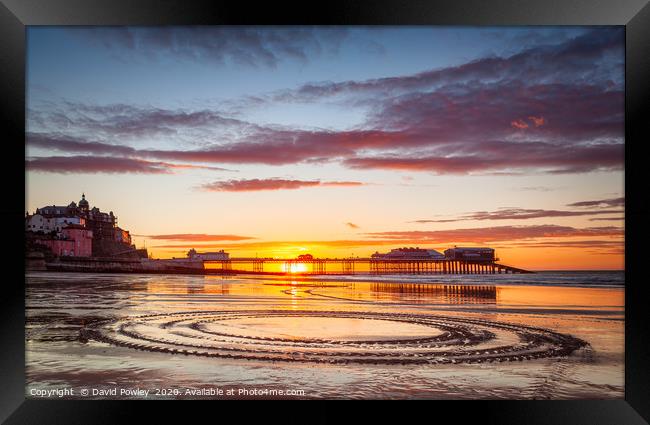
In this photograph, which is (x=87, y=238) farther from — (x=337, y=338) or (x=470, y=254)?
(x=337, y=338)

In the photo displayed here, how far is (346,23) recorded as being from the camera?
6.89m

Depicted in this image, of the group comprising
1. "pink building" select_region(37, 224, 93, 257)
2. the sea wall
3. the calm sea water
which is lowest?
the sea wall

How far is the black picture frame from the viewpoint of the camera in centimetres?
649

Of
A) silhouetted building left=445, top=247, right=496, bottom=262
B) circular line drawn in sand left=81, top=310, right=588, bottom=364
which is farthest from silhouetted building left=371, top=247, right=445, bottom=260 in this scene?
circular line drawn in sand left=81, top=310, right=588, bottom=364

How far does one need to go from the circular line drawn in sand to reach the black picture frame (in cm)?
111

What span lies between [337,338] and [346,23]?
4.88m

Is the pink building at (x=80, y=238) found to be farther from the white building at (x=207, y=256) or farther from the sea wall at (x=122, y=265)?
the white building at (x=207, y=256)

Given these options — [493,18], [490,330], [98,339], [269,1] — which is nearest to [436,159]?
[490,330]

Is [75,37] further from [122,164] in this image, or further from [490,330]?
[490,330]

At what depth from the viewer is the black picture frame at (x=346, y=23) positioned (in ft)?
21.3

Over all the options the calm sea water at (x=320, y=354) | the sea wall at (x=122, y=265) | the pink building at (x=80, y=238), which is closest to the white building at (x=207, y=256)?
the sea wall at (x=122, y=265)

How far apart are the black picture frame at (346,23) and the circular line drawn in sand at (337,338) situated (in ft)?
3.64

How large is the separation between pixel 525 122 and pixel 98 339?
30.8ft

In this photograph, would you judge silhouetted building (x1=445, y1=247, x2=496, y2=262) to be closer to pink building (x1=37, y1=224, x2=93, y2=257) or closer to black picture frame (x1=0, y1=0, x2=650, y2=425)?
pink building (x1=37, y1=224, x2=93, y2=257)
